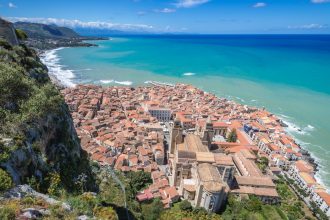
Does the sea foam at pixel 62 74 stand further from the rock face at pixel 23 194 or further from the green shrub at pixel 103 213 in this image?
the rock face at pixel 23 194

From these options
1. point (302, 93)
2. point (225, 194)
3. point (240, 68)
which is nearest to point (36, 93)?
point (225, 194)

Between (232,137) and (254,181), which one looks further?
(232,137)

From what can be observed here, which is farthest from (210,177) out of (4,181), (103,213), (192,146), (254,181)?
(4,181)

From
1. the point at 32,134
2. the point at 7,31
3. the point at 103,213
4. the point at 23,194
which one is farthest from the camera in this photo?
the point at 7,31

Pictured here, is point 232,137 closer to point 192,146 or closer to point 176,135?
point 176,135

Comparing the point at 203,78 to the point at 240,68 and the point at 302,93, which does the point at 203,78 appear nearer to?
the point at 240,68

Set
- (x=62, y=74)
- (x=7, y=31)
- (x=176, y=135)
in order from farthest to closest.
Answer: (x=62, y=74) → (x=176, y=135) → (x=7, y=31)

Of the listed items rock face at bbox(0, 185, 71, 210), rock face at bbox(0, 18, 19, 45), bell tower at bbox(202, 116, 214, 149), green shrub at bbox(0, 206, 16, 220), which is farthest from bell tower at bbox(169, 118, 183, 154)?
green shrub at bbox(0, 206, 16, 220)

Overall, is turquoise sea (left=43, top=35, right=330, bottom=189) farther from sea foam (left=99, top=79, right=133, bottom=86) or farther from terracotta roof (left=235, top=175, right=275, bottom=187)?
terracotta roof (left=235, top=175, right=275, bottom=187)

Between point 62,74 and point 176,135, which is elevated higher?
point 62,74
